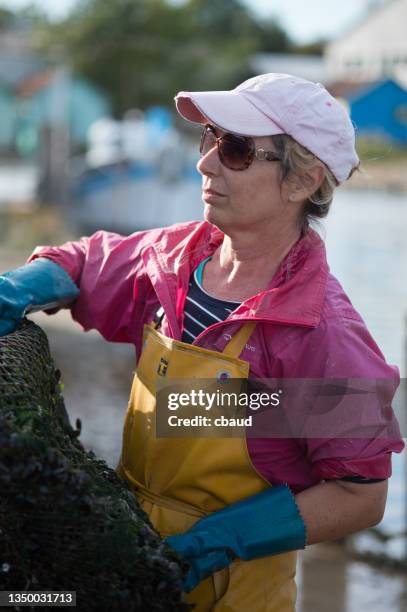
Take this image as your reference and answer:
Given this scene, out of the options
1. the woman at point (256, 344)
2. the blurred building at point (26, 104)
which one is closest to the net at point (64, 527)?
the woman at point (256, 344)

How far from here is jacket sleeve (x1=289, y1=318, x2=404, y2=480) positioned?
202 cm

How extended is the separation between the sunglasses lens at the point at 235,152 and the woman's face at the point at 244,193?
1 centimetres

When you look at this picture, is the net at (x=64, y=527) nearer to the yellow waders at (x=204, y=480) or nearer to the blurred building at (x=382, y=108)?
the yellow waders at (x=204, y=480)

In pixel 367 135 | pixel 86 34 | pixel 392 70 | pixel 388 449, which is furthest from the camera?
pixel 86 34

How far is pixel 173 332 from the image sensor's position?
2.20 metres

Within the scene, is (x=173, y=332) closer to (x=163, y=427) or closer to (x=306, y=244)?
(x=163, y=427)

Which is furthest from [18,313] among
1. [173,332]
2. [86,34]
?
[86,34]

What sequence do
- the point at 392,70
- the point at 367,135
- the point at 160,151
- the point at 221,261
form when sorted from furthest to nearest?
the point at 160,151, the point at 392,70, the point at 367,135, the point at 221,261

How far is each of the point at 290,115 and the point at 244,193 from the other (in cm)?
21

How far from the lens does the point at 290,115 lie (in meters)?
2.11

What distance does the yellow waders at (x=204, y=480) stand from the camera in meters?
2.12

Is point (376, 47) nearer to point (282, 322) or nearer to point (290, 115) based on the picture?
point (290, 115)

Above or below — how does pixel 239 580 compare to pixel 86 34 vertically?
below

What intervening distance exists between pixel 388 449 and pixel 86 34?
4649 cm
